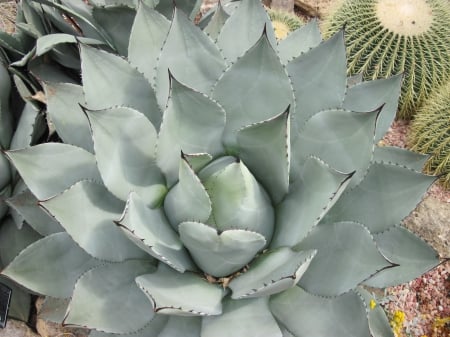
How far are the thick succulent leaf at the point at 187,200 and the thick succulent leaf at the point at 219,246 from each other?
42mm

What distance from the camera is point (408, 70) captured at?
2.91 meters

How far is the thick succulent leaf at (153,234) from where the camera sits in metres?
1.06

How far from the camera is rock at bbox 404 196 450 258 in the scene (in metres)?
2.46

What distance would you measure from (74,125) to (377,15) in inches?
80.7

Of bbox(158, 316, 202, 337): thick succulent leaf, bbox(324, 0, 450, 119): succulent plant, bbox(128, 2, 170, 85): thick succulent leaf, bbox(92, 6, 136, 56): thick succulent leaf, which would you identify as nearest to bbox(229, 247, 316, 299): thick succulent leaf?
bbox(158, 316, 202, 337): thick succulent leaf

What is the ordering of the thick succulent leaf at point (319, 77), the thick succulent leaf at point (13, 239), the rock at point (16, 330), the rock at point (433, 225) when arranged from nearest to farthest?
the thick succulent leaf at point (319, 77)
the thick succulent leaf at point (13, 239)
the rock at point (16, 330)
the rock at point (433, 225)

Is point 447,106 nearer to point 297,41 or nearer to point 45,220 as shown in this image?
point 297,41

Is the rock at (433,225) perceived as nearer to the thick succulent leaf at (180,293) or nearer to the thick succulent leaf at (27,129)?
the thick succulent leaf at (180,293)

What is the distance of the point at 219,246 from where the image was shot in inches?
42.6

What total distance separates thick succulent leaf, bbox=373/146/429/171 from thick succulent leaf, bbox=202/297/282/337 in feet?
1.66

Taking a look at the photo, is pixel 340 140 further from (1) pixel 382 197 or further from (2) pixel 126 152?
(2) pixel 126 152

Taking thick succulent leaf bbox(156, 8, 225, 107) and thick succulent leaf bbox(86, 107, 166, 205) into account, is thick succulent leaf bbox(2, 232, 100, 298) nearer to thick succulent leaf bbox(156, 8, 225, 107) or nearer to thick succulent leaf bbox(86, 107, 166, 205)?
thick succulent leaf bbox(86, 107, 166, 205)

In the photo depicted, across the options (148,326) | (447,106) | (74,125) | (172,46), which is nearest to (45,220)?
(74,125)

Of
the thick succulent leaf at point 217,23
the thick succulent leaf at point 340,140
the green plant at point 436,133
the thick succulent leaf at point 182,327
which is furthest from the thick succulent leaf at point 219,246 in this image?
the green plant at point 436,133
